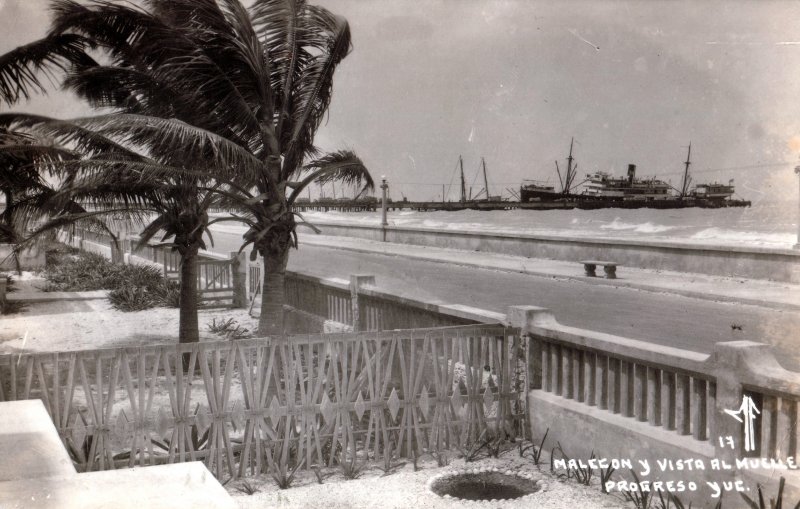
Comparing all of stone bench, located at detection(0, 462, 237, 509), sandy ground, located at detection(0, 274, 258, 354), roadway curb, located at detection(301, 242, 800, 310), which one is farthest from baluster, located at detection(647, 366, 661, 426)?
sandy ground, located at detection(0, 274, 258, 354)

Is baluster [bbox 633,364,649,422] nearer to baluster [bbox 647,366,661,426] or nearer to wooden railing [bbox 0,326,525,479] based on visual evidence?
baluster [bbox 647,366,661,426]

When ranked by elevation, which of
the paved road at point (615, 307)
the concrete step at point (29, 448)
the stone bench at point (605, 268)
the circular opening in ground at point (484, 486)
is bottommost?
the circular opening in ground at point (484, 486)

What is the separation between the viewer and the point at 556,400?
6.21m

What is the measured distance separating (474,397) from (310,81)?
5.43 metres

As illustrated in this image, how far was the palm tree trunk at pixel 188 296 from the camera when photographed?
37.7ft

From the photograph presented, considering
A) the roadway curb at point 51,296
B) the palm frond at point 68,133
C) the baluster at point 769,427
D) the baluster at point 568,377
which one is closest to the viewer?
the baluster at point 769,427

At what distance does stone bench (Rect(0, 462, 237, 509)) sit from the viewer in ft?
10.0

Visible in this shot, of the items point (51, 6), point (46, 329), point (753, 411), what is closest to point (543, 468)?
point (753, 411)

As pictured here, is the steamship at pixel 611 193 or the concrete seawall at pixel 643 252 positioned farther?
the steamship at pixel 611 193

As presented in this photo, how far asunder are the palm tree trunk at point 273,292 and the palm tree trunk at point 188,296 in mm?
1900

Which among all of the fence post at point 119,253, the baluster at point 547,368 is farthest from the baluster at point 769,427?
the fence post at point 119,253

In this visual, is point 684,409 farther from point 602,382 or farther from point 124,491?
point 124,491

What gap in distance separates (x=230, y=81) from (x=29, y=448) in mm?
6127

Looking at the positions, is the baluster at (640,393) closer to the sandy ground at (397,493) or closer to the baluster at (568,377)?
the sandy ground at (397,493)
